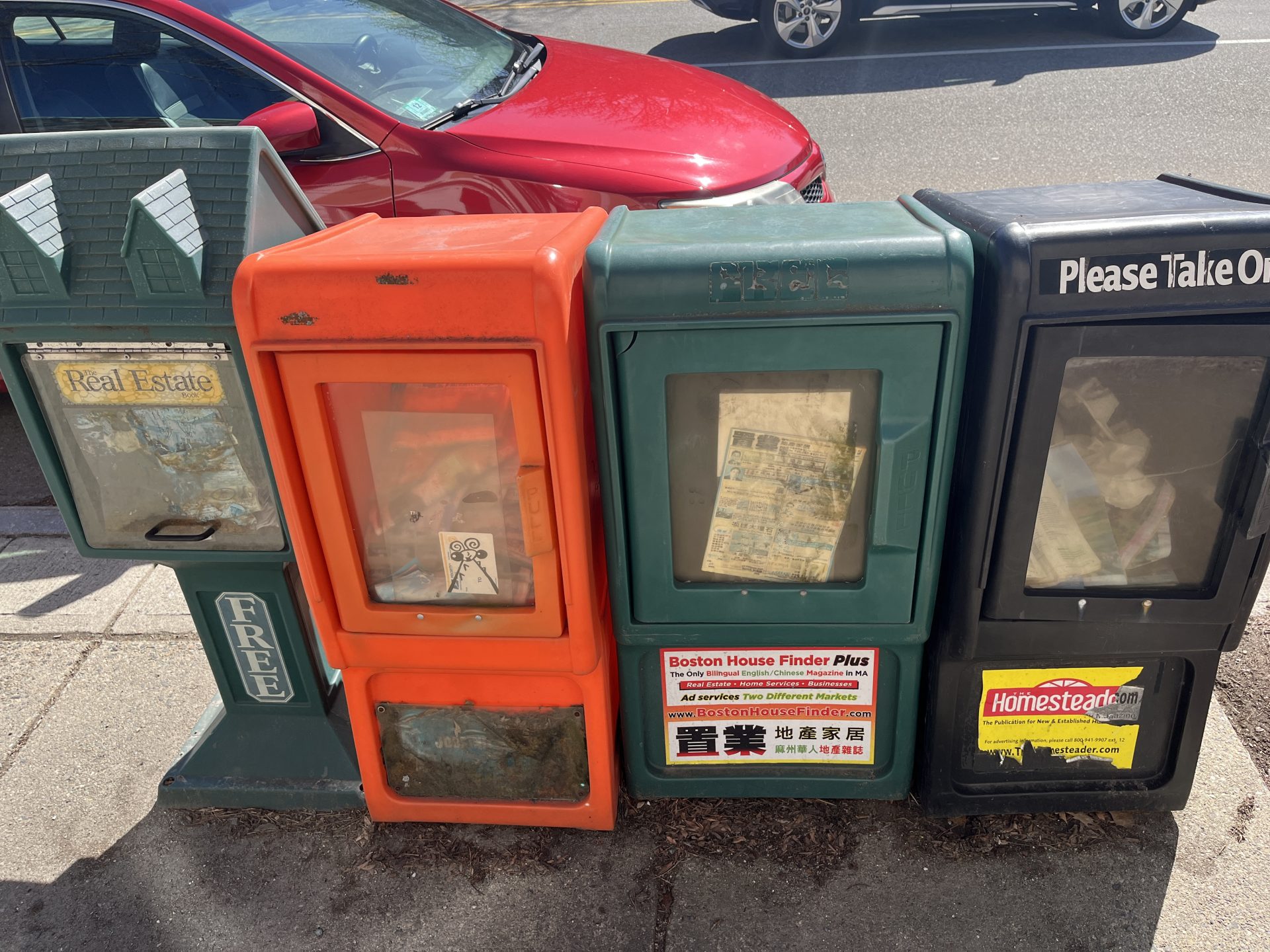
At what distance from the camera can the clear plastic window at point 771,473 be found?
179 centimetres

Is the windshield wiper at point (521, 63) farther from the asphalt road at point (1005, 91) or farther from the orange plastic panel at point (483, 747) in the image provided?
the orange plastic panel at point (483, 747)

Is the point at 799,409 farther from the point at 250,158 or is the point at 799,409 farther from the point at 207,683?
the point at 207,683

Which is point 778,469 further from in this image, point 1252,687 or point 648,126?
point 648,126

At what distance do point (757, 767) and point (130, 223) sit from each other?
1.85m

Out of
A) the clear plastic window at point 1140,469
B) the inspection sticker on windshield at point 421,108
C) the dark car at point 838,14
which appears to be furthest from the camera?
the dark car at point 838,14

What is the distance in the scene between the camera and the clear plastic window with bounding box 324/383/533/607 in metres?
1.83

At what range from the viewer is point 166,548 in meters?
2.14

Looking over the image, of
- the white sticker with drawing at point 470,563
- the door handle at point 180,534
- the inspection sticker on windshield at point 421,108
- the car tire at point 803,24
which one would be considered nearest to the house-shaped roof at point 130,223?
the door handle at point 180,534

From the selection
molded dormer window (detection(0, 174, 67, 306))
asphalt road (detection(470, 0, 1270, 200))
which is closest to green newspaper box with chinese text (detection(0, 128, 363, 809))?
molded dormer window (detection(0, 174, 67, 306))

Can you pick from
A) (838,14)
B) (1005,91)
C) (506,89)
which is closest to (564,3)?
(838,14)

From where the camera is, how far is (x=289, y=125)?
10.9ft

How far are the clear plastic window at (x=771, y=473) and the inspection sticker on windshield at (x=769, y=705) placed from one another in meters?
0.26

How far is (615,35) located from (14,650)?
9.26 metres

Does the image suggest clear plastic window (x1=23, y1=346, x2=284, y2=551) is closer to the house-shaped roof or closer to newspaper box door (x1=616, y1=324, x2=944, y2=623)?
the house-shaped roof
